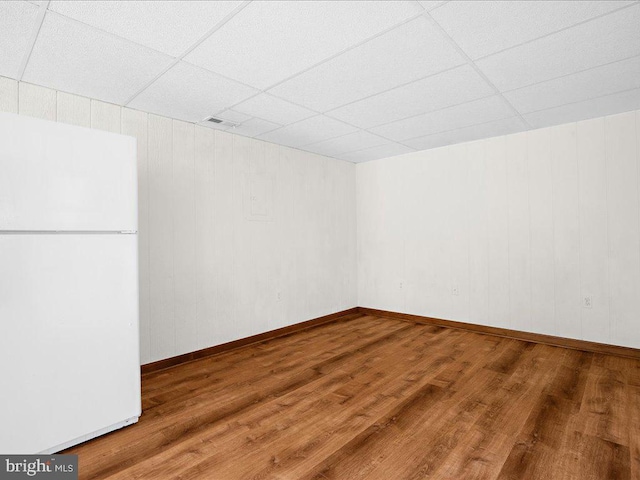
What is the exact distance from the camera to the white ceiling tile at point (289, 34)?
6.11ft

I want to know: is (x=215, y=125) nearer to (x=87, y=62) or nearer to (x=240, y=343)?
(x=87, y=62)

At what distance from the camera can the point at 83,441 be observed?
6.89 ft

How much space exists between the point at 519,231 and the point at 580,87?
71.5 inches

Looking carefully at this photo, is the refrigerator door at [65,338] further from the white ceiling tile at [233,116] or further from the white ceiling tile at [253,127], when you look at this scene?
the white ceiling tile at [253,127]

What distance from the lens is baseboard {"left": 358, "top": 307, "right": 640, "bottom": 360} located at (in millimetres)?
3568

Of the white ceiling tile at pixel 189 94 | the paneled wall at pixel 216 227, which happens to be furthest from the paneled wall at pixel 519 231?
the white ceiling tile at pixel 189 94

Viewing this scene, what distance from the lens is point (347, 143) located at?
455 cm

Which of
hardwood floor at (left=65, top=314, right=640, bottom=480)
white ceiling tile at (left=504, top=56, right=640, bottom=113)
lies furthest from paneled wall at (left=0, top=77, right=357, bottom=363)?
white ceiling tile at (left=504, top=56, right=640, bottom=113)

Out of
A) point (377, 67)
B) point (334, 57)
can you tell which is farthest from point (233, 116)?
point (377, 67)

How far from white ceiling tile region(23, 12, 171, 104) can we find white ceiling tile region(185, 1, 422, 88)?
379 mm

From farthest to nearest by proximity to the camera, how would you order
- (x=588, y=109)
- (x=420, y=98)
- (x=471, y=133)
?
(x=471, y=133) → (x=588, y=109) → (x=420, y=98)

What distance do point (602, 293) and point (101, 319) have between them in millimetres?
4720

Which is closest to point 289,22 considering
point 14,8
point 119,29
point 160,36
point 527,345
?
point 160,36

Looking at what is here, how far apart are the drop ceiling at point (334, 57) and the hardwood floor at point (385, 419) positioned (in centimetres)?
250
